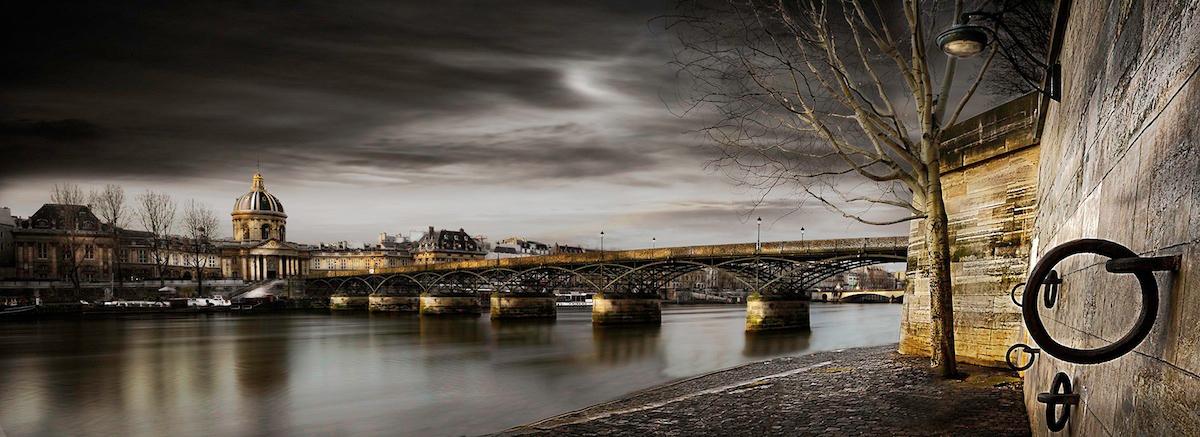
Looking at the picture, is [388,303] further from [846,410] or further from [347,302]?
[846,410]

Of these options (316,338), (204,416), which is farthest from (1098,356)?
(316,338)

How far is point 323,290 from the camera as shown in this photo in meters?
112

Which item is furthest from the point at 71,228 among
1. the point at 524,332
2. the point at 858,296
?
the point at 858,296

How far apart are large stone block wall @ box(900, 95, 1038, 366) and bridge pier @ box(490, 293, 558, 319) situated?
5569cm

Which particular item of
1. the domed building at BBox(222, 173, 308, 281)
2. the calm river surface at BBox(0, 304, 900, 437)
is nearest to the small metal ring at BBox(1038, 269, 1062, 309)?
the calm river surface at BBox(0, 304, 900, 437)

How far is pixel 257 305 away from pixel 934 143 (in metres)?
99.1

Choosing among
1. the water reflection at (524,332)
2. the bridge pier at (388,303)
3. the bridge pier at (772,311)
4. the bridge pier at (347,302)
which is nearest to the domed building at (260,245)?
the bridge pier at (347,302)

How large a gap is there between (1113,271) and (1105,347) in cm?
36

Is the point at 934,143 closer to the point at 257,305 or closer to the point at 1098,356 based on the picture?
the point at 1098,356

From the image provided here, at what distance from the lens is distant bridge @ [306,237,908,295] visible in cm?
4453

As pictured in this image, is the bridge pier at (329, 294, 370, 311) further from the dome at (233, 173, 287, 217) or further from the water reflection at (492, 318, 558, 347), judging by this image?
the dome at (233, 173, 287, 217)

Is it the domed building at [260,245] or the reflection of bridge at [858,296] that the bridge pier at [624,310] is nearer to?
the reflection of bridge at [858,296]

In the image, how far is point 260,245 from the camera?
151750mm

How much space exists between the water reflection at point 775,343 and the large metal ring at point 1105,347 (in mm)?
31993
